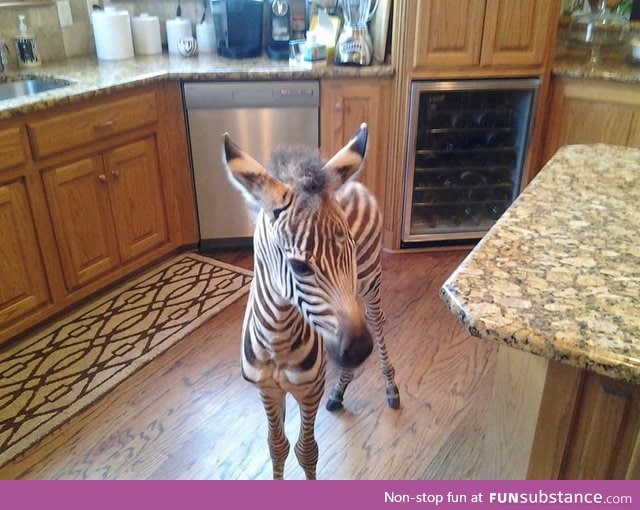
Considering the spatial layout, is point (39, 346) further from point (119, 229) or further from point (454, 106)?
point (454, 106)

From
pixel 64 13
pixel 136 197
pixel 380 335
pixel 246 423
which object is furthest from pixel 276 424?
pixel 64 13

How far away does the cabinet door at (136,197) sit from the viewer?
8.67ft

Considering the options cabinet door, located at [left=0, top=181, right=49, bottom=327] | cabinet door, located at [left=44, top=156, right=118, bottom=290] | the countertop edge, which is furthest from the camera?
cabinet door, located at [left=44, top=156, right=118, bottom=290]

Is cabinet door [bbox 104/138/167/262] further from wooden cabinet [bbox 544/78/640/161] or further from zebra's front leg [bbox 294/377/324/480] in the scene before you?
wooden cabinet [bbox 544/78/640/161]

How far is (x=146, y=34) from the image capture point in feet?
10.2

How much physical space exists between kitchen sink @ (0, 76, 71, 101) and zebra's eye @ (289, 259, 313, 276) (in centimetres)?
212

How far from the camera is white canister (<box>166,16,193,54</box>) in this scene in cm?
310

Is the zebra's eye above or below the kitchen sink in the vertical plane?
below

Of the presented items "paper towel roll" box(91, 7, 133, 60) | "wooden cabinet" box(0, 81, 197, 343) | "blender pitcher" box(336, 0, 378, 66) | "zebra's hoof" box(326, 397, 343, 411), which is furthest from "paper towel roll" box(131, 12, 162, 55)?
"zebra's hoof" box(326, 397, 343, 411)

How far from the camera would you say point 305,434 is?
1.56 meters

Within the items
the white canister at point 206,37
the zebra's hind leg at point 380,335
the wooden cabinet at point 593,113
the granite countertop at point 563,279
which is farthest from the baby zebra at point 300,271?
the white canister at point 206,37

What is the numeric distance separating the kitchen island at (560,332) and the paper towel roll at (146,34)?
8.47 feet

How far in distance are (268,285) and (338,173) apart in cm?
31

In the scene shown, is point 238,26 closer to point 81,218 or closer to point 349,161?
point 81,218
